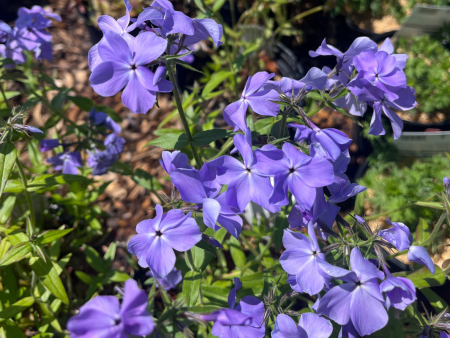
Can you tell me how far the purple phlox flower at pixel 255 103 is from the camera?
4.14 feet

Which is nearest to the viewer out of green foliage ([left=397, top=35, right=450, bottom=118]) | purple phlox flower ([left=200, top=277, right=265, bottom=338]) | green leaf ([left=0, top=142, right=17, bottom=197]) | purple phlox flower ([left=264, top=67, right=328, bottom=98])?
purple phlox flower ([left=200, top=277, right=265, bottom=338])

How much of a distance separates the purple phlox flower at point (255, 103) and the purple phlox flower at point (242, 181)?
0.50 ft

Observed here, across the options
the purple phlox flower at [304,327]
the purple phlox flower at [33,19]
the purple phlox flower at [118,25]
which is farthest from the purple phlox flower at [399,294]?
the purple phlox flower at [33,19]

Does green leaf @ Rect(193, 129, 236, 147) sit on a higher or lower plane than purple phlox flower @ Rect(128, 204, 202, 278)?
higher

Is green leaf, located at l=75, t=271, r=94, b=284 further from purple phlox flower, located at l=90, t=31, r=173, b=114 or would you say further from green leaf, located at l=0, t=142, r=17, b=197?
purple phlox flower, located at l=90, t=31, r=173, b=114

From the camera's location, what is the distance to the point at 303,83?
4.19ft

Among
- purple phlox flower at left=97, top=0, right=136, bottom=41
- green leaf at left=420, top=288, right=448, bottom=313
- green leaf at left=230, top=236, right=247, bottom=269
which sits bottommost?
green leaf at left=230, top=236, right=247, bottom=269

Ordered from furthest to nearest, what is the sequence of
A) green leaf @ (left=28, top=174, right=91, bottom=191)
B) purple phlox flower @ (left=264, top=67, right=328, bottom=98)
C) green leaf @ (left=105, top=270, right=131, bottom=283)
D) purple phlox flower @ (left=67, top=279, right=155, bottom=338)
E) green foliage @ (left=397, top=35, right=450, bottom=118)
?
1. green foliage @ (left=397, top=35, right=450, bottom=118)
2. green leaf @ (left=105, top=270, right=131, bottom=283)
3. green leaf @ (left=28, top=174, right=91, bottom=191)
4. purple phlox flower @ (left=264, top=67, right=328, bottom=98)
5. purple phlox flower @ (left=67, top=279, right=155, bottom=338)

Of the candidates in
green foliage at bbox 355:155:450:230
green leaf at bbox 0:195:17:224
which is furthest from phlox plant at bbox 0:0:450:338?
green foliage at bbox 355:155:450:230

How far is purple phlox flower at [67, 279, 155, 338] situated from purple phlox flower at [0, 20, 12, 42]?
1831 mm

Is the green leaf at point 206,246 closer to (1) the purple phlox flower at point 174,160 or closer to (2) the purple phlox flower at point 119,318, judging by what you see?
(1) the purple phlox flower at point 174,160

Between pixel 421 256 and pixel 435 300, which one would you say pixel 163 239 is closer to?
pixel 421 256

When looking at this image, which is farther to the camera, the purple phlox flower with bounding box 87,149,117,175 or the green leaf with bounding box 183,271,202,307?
the purple phlox flower with bounding box 87,149,117,175

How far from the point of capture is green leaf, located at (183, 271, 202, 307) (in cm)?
148
